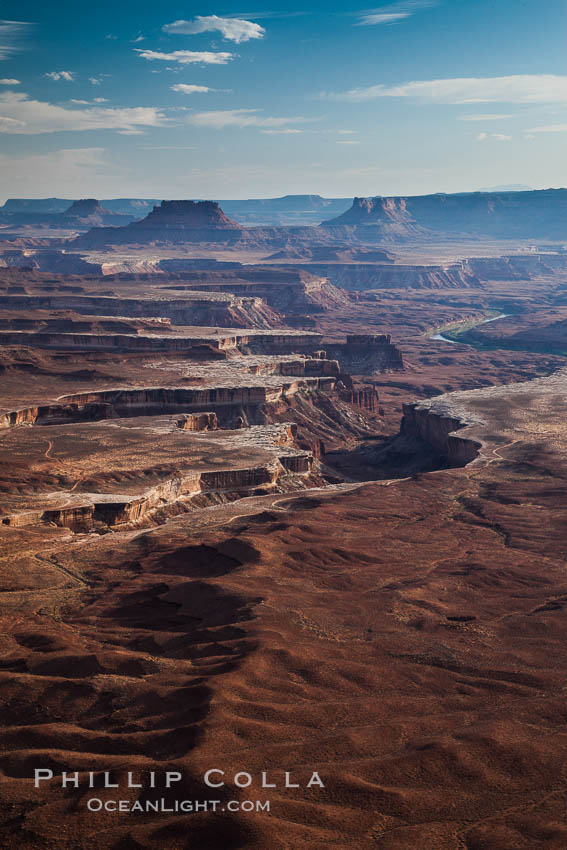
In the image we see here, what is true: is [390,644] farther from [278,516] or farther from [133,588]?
[278,516]

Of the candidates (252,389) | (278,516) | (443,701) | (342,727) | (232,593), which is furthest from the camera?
(252,389)

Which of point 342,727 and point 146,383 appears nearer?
point 342,727

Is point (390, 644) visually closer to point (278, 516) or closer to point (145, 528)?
point (278, 516)

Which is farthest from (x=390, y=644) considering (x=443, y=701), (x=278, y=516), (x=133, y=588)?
(x=278, y=516)

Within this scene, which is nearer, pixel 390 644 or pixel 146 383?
pixel 390 644

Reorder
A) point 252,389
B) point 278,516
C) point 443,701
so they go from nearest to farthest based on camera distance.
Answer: point 443,701, point 278,516, point 252,389

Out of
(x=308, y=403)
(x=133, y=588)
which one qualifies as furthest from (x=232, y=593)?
(x=308, y=403)

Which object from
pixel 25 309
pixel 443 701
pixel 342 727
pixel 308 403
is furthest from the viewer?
pixel 25 309

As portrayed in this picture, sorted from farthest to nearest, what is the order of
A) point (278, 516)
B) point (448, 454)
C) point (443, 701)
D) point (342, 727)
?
1. point (448, 454)
2. point (278, 516)
3. point (443, 701)
4. point (342, 727)
